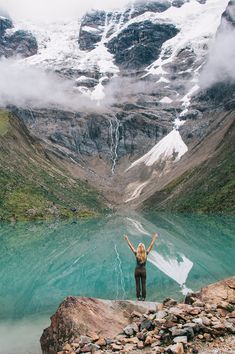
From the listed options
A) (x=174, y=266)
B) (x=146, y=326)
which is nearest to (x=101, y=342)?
(x=146, y=326)

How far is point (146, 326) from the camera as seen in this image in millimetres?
19953

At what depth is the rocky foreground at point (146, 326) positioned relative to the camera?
57.6ft

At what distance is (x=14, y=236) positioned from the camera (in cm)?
11531

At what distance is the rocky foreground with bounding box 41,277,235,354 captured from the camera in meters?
17.5

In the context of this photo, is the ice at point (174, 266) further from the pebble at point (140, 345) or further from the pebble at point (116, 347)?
the pebble at point (140, 345)

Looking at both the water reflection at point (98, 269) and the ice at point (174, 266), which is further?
the ice at point (174, 266)

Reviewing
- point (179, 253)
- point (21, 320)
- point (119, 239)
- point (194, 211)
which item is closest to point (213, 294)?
point (21, 320)

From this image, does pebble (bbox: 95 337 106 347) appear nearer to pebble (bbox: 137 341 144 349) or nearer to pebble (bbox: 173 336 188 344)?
pebble (bbox: 137 341 144 349)

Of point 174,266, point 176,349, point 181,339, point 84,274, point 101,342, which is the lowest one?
point 176,349

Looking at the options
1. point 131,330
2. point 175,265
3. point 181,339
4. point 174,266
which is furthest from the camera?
point 175,265

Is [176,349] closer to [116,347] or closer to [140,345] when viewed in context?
[140,345]

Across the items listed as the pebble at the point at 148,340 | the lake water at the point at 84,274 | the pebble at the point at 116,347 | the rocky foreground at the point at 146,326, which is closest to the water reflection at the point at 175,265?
the lake water at the point at 84,274

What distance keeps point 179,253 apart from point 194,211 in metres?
119

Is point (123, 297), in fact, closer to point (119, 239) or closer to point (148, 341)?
point (148, 341)
